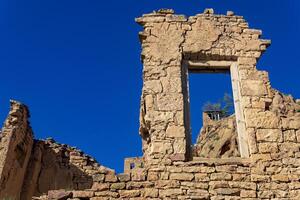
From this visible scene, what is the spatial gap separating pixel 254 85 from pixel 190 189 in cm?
213

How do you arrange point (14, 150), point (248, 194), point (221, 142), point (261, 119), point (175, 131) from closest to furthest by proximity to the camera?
point (248, 194) < point (175, 131) < point (261, 119) < point (14, 150) < point (221, 142)

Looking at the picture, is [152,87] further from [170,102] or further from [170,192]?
[170,192]

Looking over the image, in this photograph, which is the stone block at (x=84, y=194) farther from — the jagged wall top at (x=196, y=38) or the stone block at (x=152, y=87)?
the jagged wall top at (x=196, y=38)

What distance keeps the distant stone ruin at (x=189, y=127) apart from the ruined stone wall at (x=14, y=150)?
19.0ft

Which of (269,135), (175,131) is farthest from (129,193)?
(269,135)

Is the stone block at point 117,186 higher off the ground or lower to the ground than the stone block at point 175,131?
lower

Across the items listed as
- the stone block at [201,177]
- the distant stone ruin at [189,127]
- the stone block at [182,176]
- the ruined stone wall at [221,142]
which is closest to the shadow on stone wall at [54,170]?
the ruined stone wall at [221,142]

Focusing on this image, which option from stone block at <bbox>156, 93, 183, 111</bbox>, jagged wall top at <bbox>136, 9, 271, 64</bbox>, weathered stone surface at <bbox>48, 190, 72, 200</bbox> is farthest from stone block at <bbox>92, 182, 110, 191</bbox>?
jagged wall top at <bbox>136, 9, 271, 64</bbox>

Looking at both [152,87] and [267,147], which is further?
[152,87]

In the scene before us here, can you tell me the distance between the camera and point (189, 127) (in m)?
5.40

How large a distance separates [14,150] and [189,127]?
331 inches

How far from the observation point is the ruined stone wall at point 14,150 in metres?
10.9

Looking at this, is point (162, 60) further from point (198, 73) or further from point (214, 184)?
point (214, 184)

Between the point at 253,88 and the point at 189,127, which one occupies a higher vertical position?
the point at 253,88
